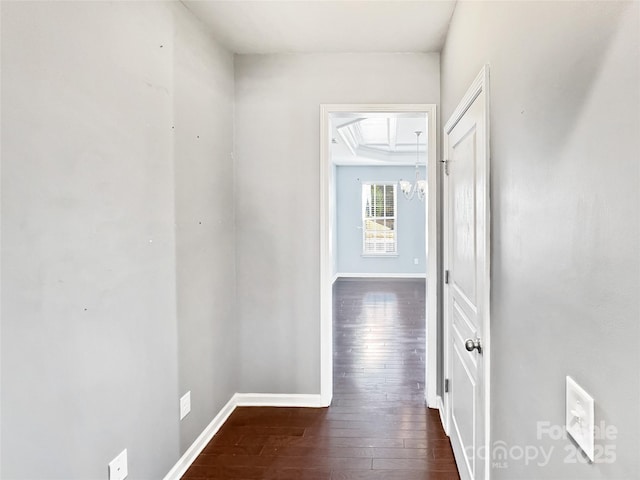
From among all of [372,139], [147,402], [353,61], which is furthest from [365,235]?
[147,402]

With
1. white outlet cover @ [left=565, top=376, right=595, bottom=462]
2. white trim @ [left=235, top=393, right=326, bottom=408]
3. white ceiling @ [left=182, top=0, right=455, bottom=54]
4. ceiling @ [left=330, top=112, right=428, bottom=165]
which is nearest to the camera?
white outlet cover @ [left=565, top=376, right=595, bottom=462]

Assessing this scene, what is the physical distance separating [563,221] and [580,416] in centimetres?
43

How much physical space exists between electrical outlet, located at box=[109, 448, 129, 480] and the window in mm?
7698

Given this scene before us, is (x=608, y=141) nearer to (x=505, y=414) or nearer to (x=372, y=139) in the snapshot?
(x=505, y=414)

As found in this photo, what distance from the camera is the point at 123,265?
5.57 feet

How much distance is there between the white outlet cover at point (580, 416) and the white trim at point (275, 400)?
234 centimetres

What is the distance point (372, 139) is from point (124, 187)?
5.60 m

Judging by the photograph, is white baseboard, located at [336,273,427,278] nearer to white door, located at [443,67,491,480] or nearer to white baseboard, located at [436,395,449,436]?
white baseboard, located at [436,395,449,436]

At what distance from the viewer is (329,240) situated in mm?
3031

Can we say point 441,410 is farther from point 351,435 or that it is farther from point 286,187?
point 286,187

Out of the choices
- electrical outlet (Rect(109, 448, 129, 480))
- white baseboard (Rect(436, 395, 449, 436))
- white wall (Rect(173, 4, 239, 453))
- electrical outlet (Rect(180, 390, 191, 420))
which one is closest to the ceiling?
white wall (Rect(173, 4, 239, 453))

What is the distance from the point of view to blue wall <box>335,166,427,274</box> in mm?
8930

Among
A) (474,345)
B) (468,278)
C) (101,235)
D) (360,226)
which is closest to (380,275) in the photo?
(360,226)

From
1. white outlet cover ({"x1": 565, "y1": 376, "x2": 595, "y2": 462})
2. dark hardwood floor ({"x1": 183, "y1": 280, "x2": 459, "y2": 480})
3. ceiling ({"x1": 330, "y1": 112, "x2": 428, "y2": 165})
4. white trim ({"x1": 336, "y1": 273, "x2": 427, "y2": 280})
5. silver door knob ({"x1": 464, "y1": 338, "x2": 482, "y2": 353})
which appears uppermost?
ceiling ({"x1": 330, "y1": 112, "x2": 428, "y2": 165})
